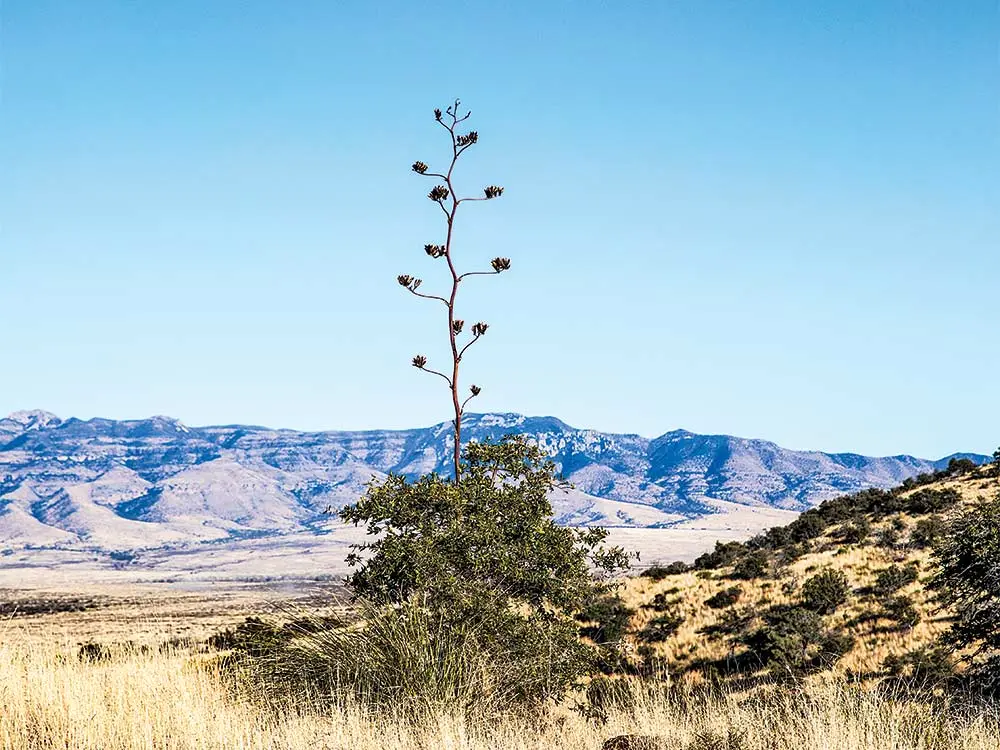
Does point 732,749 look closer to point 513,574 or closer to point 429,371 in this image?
point 513,574

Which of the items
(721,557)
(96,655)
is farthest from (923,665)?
(721,557)

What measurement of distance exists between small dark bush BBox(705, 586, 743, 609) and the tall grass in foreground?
76.2 ft

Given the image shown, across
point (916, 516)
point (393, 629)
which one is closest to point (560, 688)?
point (393, 629)

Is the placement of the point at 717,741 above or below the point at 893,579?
above

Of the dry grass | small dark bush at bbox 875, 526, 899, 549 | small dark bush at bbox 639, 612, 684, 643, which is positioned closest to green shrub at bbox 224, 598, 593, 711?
the dry grass

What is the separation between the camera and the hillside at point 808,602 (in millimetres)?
27031

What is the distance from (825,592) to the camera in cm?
3055

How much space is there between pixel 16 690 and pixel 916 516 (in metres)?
36.5

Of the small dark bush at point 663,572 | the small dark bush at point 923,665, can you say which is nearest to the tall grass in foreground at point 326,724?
the small dark bush at point 923,665

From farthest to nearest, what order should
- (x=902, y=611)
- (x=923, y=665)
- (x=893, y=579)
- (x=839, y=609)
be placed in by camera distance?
(x=893, y=579)
(x=839, y=609)
(x=902, y=611)
(x=923, y=665)

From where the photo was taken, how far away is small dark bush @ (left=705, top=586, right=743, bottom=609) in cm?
3294

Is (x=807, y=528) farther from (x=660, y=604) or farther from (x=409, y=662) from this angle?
(x=409, y=662)

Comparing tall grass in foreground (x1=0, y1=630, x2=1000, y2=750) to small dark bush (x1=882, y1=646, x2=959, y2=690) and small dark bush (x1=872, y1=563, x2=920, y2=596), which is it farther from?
small dark bush (x1=872, y1=563, x2=920, y2=596)

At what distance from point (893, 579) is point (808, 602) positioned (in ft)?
8.40
